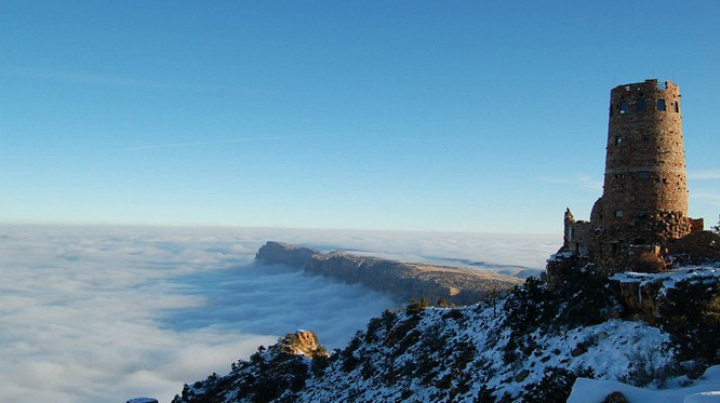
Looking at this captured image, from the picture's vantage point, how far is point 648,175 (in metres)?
21.5

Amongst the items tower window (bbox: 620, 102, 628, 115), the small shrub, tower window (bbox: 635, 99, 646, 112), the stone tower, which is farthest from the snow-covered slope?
tower window (bbox: 635, 99, 646, 112)

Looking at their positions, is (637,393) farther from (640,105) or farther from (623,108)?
(623,108)

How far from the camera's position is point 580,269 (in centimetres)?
2255


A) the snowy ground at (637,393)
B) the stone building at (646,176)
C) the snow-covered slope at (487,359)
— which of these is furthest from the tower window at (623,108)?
the snowy ground at (637,393)

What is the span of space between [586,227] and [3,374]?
195791mm

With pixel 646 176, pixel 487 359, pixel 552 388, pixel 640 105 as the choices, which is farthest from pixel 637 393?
pixel 640 105

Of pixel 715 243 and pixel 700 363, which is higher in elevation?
pixel 715 243

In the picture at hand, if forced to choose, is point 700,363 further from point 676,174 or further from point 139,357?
point 139,357

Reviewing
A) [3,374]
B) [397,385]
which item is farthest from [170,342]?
[397,385]

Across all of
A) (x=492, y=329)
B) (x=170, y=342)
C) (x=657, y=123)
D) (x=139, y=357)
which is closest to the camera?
(x=657, y=123)

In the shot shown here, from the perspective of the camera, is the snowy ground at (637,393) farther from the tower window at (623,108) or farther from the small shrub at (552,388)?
the tower window at (623,108)

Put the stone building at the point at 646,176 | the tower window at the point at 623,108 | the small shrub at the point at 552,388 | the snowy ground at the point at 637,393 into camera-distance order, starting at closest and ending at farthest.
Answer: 1. the snowy ground at the point at 637,393
2. the small shrub at the point at 552,388
3. the stone building at the point at 646,176
4. the tower window at the point at 623,108

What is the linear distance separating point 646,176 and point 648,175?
0.09 meters

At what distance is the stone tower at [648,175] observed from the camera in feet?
69.6
